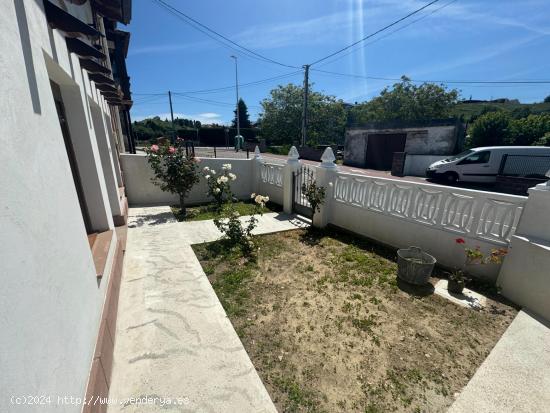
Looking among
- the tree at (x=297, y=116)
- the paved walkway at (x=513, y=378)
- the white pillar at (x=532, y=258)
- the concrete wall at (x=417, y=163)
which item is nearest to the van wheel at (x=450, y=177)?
the concrete wall at (x=417, y=163)

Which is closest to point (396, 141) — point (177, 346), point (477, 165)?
point (477, 165)

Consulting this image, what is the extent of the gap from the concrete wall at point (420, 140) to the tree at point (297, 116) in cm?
1149

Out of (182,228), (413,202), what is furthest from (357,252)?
(182,228)

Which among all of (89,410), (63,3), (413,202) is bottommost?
(89,410)

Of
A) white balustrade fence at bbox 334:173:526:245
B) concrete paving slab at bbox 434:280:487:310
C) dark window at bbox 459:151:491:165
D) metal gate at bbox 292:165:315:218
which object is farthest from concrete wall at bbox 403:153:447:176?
concrete paving slab at bbox 434:280:487:310

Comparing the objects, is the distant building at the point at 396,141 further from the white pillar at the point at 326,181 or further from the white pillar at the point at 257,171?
the white pillar at the point at 326,181

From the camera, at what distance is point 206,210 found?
269 inches

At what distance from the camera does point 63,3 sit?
269 cm

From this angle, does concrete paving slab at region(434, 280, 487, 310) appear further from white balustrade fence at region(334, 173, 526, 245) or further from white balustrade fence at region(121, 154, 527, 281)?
white balustrade fence at region(334, 173, 526, 245)

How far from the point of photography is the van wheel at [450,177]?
11380mm

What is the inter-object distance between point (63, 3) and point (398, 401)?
5261 mm

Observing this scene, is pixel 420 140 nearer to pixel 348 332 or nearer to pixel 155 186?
pixel 155 186

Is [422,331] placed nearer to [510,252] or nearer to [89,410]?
[510,252]

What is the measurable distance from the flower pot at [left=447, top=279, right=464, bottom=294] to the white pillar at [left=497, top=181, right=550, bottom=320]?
550 mm
